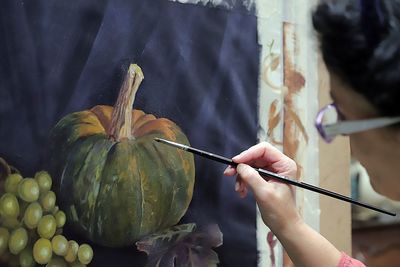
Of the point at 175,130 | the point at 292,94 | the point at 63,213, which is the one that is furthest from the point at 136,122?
the point at 292,94

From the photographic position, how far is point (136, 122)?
949 millimetres

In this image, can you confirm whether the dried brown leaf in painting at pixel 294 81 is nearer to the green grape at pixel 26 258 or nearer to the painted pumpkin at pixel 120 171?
the painted pumpkin at pixel 120 171

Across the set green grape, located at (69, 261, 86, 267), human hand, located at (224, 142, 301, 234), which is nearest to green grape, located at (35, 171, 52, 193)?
green grape, located at (69, 261, 86, 267)

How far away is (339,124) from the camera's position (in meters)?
0.75

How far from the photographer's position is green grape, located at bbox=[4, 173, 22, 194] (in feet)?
2.69

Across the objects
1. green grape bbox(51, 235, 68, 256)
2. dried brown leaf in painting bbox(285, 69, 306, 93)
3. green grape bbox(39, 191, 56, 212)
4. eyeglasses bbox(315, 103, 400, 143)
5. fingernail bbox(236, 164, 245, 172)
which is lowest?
green grape bbox(51, 235, 68, 256)

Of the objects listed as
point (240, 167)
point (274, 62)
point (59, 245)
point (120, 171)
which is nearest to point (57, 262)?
point (59, 245)

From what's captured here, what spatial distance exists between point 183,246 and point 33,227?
0.24 meters

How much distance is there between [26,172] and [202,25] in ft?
1.21

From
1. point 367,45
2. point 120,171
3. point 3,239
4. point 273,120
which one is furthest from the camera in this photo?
point 273,120

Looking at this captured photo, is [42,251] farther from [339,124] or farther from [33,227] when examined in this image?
[339,124]

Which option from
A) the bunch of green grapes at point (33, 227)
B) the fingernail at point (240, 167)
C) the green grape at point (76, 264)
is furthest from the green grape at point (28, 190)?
the fingernail at point (240, 167)

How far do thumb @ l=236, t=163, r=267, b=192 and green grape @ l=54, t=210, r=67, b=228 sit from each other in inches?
9.7

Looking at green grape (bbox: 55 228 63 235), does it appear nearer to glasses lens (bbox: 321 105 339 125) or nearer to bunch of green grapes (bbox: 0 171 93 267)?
bunch of green grapes (bbox: 0 171 93 267)
